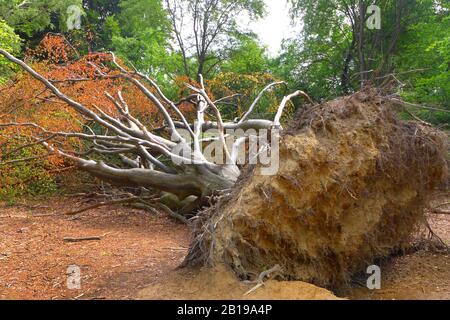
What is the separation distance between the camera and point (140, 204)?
8055mm

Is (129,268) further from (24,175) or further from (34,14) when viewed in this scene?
(34,14)

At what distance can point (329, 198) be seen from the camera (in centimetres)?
358

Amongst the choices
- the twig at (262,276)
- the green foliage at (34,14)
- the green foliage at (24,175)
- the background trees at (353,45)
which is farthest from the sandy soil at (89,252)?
the green foliage at (34,14)

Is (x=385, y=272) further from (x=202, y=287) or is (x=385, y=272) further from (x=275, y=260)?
(x=202, y=287)

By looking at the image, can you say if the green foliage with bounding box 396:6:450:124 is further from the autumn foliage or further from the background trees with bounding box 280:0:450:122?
the autumn foliage

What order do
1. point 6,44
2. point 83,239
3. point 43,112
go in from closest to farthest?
point 83,239 < point 43,112 < point 6,44

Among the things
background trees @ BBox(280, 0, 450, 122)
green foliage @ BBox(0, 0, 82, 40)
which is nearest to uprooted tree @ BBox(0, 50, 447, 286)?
background trees @ BBox(280, 0, 450, 122)

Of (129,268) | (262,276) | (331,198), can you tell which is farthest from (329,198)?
(129,268)

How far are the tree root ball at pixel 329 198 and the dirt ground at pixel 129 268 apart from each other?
30cm

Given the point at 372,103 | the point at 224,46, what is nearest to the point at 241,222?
the point at 372,103

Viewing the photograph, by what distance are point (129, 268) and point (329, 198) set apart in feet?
7.06

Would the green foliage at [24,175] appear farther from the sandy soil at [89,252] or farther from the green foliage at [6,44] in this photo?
the green foliage at [6,44]

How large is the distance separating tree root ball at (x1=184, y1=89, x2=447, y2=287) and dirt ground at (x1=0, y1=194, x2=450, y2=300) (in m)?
0.30

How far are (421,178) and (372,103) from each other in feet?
3.03
